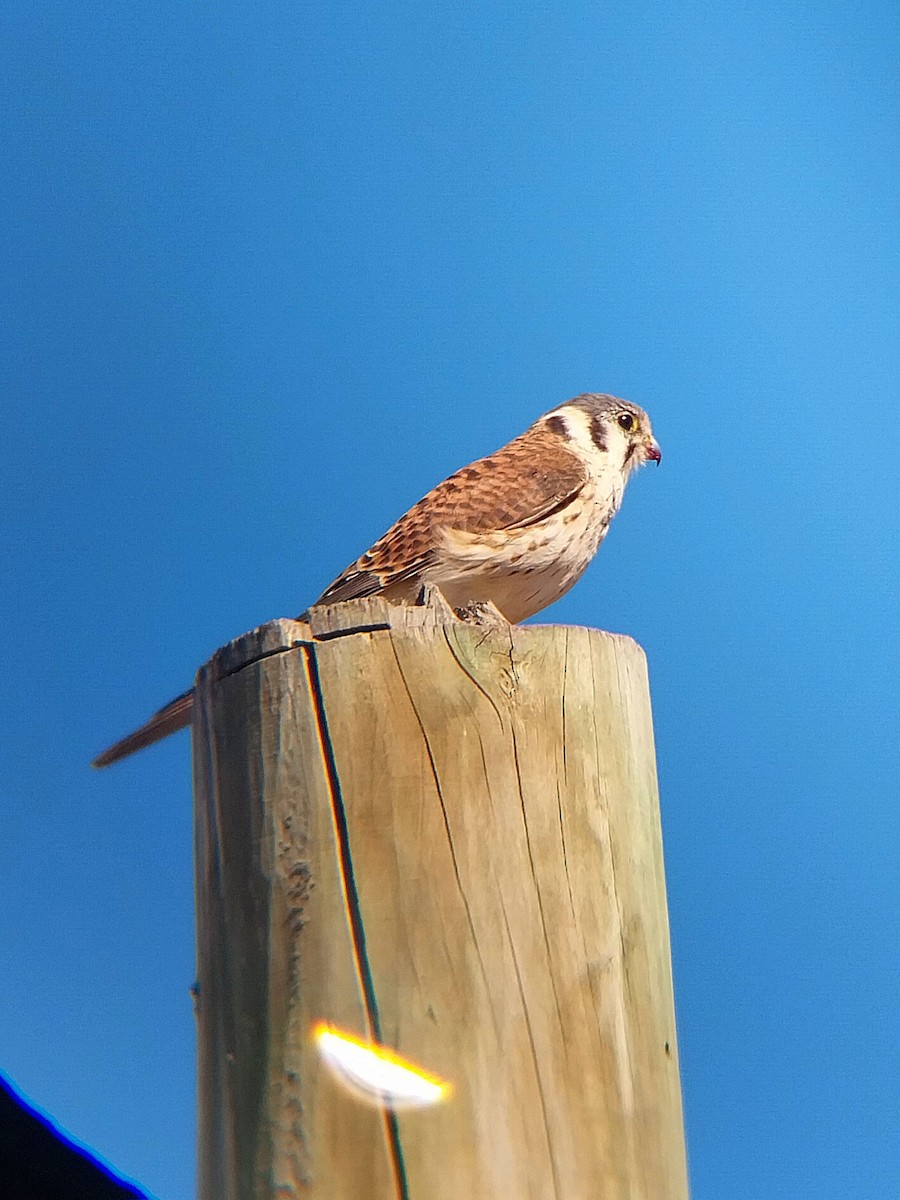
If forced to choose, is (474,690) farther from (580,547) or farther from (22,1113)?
(22,1113)

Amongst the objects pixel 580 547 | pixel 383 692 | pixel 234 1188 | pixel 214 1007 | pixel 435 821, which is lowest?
pixel 234 1188

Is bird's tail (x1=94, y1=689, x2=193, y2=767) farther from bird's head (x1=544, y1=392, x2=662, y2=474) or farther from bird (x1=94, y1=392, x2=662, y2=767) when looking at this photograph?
bird's head (x1=544, y1=392, x2=662, y2=474)

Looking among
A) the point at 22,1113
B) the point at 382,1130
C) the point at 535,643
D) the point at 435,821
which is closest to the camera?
the point at 382,1130

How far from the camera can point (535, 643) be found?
1.45 meters

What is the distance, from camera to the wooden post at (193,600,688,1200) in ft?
3.94

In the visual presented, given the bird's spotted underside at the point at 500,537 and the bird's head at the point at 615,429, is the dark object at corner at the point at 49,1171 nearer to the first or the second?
the bird's spotted underside at the point at 500,537

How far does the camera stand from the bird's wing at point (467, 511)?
9.66 feet

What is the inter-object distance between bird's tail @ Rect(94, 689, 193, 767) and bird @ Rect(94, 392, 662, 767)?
0.49 meters

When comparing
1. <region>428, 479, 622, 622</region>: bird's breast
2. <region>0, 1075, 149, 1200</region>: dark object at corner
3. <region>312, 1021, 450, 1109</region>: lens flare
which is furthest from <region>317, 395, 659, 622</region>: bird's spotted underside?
<region>312, 1021, 450, 1109</region>: lens flare

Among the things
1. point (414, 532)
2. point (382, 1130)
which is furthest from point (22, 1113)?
point (382, 1130)

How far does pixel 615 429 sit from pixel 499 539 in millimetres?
982

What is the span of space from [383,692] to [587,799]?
0.25m

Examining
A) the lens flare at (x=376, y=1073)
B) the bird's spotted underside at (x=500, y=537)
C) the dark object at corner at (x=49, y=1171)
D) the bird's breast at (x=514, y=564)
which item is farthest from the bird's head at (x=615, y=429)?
the lens flare at (x=376, y=1073)

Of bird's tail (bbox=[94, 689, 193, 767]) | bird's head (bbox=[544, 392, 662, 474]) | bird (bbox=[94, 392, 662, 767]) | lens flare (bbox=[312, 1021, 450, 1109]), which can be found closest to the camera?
lens flare (bbox=[312, 1021, 450, 1109])
